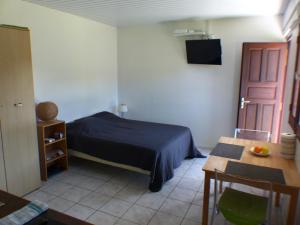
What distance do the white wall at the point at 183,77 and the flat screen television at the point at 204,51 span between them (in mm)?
131

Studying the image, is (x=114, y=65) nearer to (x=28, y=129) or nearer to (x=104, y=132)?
(x=104, y=132)

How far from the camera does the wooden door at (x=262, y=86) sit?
3.73m

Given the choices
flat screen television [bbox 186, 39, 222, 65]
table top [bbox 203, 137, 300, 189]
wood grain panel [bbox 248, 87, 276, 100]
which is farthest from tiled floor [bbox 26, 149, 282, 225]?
flat screen television [bbox 186, 39, 222, 65]

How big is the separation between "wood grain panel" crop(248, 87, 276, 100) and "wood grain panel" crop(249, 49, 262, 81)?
168 mm

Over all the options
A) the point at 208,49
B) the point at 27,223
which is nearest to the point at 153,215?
the point at 27,223

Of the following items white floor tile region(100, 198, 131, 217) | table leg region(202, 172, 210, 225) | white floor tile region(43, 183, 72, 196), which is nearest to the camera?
table leg region(202, 172, 210, 225)

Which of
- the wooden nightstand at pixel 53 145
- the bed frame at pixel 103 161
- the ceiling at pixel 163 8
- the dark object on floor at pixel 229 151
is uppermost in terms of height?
the ceiling at pixel 163 8

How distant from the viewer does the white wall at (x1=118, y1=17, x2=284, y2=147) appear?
4.04m

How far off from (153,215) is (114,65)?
3.31m

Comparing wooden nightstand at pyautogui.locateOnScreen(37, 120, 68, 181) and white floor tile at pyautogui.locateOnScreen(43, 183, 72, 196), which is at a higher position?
wooden nightstand at pyautogui.locateOnScreen(37, 120, 68, 181)

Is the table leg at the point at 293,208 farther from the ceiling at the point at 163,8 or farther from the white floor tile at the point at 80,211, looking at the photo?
the ceiling at the point at 163,8

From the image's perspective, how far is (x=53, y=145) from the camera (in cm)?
350

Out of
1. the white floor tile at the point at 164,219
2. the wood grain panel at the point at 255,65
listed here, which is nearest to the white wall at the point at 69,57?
the white floor tile at the point at 164,219

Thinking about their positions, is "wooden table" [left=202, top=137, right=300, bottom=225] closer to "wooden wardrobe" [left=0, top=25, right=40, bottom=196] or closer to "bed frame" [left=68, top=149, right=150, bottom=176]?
"bed frame" [left=68, top=149, right=150, bottom=176]
